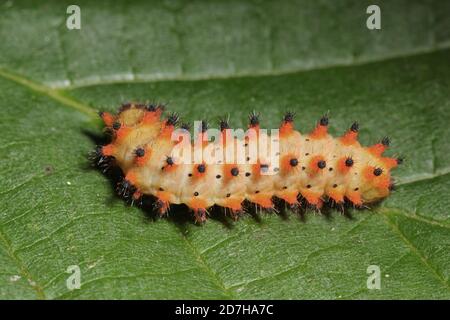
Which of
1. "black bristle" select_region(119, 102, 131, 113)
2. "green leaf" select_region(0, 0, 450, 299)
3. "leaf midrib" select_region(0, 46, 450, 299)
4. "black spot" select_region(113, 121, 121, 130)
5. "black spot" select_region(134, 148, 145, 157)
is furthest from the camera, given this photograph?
"black bristle" select_region(119, 102, 131, 113)

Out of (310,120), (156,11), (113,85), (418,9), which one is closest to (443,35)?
(418,9)

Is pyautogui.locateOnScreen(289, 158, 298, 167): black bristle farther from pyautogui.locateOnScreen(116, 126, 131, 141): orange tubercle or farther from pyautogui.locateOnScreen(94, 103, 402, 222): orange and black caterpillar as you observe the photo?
pyautogui.locateOnScreen(116, 126, 131, 141): orange tubercle

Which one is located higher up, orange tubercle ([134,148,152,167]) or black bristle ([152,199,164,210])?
orange tubercle ([134,148,152,167])

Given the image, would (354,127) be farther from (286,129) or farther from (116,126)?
(116,126)

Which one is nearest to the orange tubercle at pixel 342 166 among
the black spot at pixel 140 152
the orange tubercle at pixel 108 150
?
the black spot at pixel 140 152

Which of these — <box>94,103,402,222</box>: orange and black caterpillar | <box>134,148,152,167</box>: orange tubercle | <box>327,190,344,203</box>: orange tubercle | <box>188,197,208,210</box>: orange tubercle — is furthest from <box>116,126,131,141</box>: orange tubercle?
<box>327,190,344,203</box>: orange tubercle

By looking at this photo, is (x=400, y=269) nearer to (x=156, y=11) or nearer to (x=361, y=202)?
(x=361, y=202)

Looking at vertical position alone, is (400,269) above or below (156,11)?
below

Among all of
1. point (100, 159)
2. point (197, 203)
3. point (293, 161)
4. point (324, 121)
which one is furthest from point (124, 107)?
point (324, 121)
